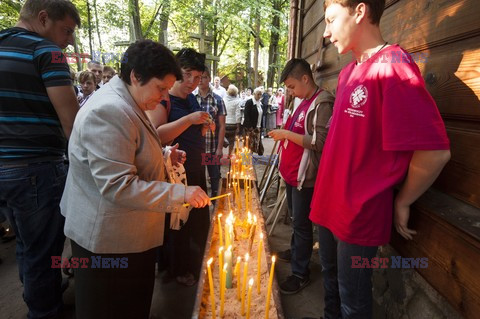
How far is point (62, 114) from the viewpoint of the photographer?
2.11 m

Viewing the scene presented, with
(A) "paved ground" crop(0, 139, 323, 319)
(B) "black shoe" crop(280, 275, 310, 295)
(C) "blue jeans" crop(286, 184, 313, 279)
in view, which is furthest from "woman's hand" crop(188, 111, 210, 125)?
(B) "black shoe" crop(280, 275, 310, 295)

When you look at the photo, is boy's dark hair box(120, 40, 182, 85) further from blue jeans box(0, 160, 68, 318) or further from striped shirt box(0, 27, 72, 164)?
blue jeans box(0, 160, 68, 318)

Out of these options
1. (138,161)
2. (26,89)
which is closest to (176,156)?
(138,161)

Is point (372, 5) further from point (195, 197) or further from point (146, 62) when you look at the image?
point (195, 197)

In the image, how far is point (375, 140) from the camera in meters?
1.50

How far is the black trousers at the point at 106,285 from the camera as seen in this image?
164 centimetres

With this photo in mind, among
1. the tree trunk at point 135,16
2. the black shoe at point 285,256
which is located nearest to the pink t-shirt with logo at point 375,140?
the black shoe at point 285,256

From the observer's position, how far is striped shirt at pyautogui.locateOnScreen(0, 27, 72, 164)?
199 cm

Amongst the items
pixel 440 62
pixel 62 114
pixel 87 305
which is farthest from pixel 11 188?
pixel 440 62

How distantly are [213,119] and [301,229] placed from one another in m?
2.86

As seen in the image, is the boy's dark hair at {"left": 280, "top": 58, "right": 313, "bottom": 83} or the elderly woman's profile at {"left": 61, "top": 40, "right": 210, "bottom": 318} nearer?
the elderly woman's profile at {"left": 61, "top": 40, "right": 210, "bottom": 318}

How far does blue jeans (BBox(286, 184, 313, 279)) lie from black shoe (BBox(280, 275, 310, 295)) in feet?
0.17

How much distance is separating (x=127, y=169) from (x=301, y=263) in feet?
8.17

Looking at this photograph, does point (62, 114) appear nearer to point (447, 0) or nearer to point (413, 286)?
point (447, 0)
